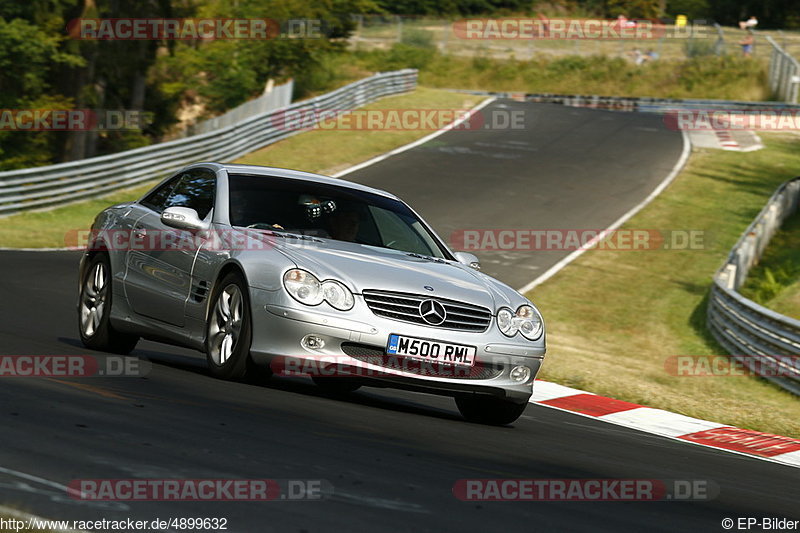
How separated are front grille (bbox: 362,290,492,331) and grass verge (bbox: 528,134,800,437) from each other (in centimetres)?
466

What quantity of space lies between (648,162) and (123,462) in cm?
3117

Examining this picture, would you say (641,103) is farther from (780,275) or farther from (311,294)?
(311,294)

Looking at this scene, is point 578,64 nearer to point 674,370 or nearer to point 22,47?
point 22,47

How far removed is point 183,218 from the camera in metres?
8.62

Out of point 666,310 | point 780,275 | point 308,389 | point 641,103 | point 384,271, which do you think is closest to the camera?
point 384,271

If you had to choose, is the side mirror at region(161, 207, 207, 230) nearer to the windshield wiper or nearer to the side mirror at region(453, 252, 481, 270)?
the windshield wiper

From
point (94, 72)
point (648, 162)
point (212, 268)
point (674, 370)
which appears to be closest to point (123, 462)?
point (212, 268)

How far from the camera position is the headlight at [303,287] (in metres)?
7.80

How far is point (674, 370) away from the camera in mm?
16078

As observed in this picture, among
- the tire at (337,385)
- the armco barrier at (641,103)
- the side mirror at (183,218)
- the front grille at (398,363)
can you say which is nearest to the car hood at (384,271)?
the front grille at (398,363)

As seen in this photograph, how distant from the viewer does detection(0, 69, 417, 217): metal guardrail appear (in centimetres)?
2494

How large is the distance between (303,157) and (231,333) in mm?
24960

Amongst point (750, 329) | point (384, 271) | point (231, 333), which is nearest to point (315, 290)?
point (384, 271)

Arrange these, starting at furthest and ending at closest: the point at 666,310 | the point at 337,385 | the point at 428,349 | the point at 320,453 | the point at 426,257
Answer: the point at 666,310 → the point at 337,385 → the point at 426,257 → the point at 428,349 → the point at 320,453
